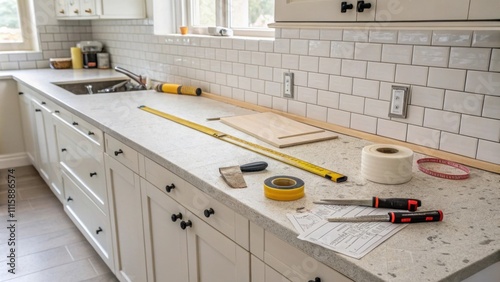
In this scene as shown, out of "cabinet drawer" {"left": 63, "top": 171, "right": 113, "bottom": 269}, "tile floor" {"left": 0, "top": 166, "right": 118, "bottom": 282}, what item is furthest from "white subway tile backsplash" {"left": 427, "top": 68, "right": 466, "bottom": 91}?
"tile floor" {"left": 0, "top": 166, "right": 118, "bottom": 282}

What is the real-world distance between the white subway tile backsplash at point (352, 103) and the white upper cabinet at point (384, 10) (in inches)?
19.8

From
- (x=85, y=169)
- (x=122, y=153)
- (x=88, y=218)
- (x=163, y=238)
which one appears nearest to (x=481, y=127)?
(x=163, y=238)

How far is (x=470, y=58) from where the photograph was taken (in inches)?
54.4

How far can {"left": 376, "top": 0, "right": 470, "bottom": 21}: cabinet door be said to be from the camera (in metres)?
1.00

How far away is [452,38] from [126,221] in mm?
1574

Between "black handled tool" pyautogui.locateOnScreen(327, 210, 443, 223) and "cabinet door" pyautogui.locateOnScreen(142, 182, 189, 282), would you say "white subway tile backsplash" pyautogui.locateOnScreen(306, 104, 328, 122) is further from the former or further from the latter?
"black handled tool" pyautogui.locateOnScreen(327, 210, 443, 223)

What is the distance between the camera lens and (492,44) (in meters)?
1.32

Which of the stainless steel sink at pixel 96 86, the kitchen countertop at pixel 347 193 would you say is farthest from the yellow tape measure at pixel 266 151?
the stainless steel sink at pixel 96 86

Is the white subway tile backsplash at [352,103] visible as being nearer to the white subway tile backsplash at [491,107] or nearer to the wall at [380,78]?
the wall at [380,78]

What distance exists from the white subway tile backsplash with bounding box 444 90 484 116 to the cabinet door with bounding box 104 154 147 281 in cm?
124

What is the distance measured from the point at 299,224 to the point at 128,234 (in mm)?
1257

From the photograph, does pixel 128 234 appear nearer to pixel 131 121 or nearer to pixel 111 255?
pixel 111 255

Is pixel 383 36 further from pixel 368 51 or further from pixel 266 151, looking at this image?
pixel 266 151

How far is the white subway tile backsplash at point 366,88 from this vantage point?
5.62ft
